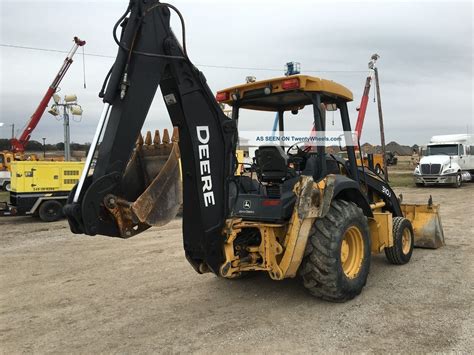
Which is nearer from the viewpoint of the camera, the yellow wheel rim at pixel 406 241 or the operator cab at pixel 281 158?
the operator cab at pixel 281 158

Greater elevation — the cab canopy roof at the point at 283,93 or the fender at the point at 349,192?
the cab canopy roof at the point at 283,93

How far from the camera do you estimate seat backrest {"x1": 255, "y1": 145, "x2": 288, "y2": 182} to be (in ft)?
16.8

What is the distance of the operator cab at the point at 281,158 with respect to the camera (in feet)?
15.9

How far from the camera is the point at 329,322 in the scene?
441 centimetres

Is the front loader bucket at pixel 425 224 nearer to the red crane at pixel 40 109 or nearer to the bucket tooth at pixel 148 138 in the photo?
the bucket tooth at pixel 148 138

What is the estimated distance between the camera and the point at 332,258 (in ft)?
15.2

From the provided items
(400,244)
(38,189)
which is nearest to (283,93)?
(400,244)

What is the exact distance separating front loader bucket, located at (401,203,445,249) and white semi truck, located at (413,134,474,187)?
598 inches

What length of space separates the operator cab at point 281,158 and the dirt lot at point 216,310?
1092 mm

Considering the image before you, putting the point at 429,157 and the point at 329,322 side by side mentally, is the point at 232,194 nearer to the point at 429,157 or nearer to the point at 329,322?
the point at 329,322

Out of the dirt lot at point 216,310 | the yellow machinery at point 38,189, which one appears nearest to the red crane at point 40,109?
the yellow machinery at point 38,189

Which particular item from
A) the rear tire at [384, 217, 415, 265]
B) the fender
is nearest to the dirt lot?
the rear tire at [384, 217, 415, 265]

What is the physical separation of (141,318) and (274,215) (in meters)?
1.78

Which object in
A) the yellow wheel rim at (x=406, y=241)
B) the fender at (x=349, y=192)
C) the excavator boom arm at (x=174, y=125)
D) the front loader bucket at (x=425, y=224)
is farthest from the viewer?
the front loader bucket at (x=425, y=224)
